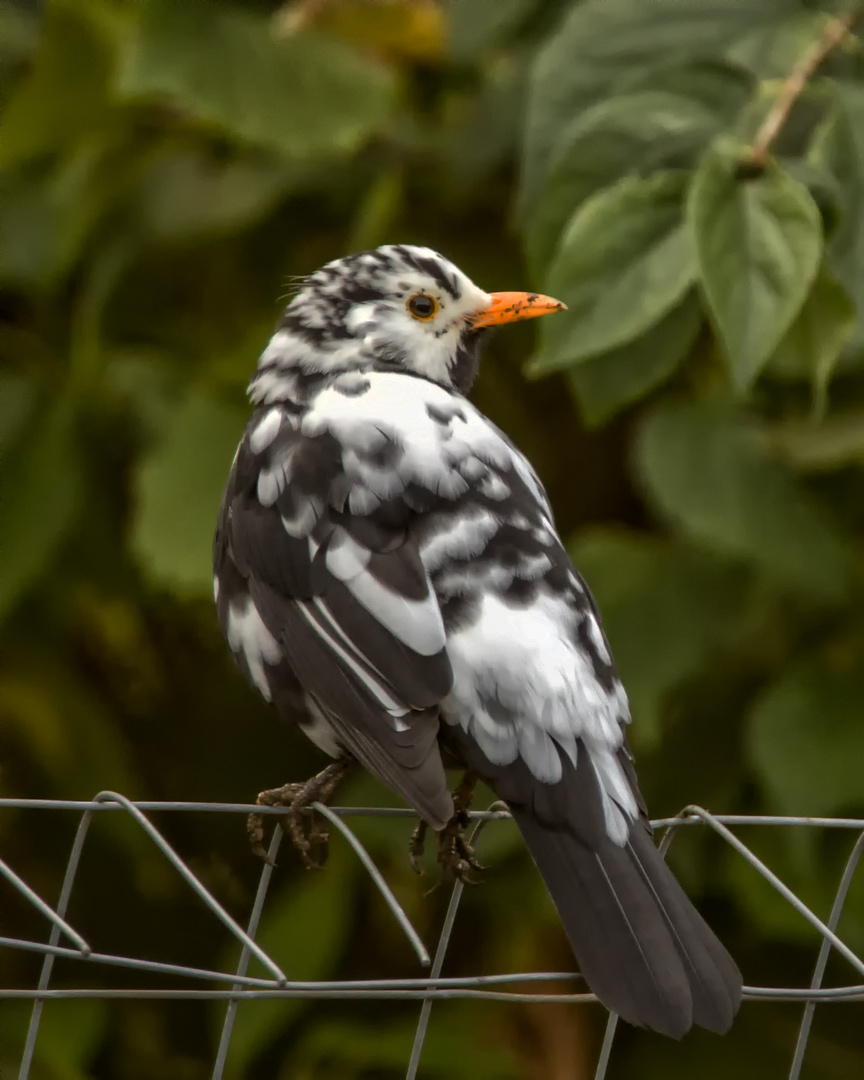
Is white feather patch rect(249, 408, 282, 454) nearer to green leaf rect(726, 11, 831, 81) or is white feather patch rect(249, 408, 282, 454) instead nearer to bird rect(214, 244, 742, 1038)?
bird rect(214, 244, 742, 1038)

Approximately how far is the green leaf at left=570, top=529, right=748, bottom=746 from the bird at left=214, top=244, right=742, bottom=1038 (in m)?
0.68

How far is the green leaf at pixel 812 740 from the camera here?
2.91 meters

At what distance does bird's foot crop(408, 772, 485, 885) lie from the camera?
84.2 inches

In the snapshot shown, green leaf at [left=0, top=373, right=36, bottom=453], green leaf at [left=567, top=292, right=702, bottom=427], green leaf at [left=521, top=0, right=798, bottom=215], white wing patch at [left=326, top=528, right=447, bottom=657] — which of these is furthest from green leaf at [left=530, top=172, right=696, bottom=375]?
green leaf at [left=0, top=373, right=36, bottom=453]

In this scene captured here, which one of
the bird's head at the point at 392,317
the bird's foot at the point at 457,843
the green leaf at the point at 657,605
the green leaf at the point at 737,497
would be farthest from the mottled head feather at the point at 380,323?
the bird's foot at the point at 457,843

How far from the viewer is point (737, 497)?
2916 mm

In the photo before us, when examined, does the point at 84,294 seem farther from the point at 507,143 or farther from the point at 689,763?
the point at 689,763

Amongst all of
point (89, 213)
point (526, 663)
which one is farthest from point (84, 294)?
point (526, 663)

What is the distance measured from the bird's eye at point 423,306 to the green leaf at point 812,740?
98cm

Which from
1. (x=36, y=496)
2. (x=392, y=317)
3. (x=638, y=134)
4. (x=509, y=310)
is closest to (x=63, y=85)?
(x=36, y=496)

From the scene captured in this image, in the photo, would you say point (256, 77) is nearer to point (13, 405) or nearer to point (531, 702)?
point (13, 405)

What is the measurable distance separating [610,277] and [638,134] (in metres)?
0.30

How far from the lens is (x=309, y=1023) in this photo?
138 inches

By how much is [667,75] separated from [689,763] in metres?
1.37
